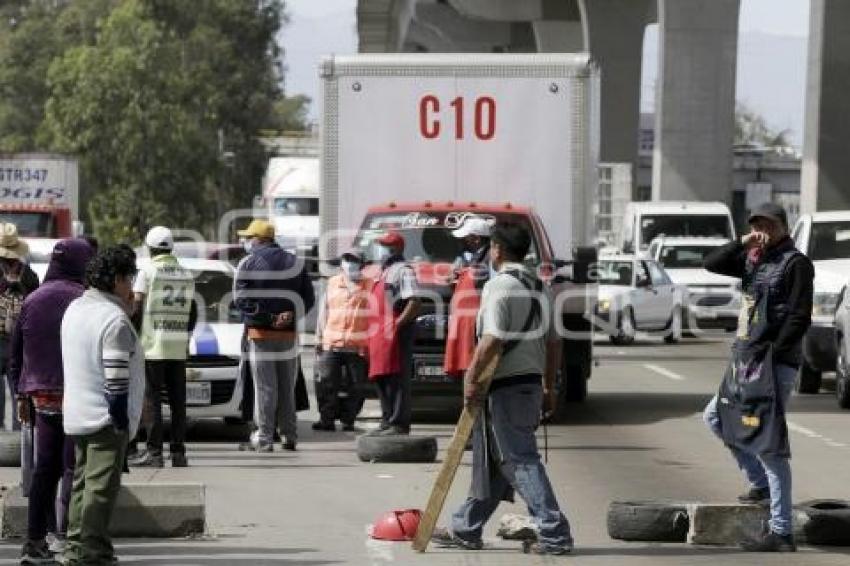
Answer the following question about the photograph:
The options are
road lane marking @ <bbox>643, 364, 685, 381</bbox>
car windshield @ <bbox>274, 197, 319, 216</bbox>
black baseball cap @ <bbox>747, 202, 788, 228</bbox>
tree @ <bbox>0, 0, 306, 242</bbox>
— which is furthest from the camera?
tree @ <bbox>0, 0, 306, 242</bbox>

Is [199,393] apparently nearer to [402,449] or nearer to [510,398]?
[402,449]

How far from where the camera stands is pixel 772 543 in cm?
1234

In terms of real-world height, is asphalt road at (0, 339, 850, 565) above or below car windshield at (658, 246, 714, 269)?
above

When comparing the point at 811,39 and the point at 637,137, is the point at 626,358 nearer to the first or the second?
the point at 811,39

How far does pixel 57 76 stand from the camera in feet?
258

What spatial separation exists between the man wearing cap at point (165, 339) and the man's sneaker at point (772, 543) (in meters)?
5.53

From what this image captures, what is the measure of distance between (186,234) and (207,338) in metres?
47.4

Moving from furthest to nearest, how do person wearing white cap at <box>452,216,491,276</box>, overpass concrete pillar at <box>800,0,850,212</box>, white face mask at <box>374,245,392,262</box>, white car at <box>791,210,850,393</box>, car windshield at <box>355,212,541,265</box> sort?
overpass concrete pillar at <box>800,0,850,212</box> < white car at <box>791,210,850,393</box> < car windshield at <box>355,212,541,265</box> < white face mask at <box>374,245,392,262</box> < person wearing white cap at <box>452,216,491,276</box>

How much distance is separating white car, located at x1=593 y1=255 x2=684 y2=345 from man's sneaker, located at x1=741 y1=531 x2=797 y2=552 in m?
26.6

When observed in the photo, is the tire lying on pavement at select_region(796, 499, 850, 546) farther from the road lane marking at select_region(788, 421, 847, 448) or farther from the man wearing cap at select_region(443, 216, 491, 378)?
the road lane marking at select_region(788, 421, 847, 448)

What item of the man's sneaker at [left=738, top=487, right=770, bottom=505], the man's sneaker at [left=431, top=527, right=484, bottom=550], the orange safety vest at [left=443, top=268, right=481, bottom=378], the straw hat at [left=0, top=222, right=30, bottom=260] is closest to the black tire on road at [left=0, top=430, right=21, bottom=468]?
the straw hat at [left=0, top=222, right=30, bottom=260]

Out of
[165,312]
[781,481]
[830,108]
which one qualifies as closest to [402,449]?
[165,312]

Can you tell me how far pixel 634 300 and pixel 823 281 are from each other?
46.2ft

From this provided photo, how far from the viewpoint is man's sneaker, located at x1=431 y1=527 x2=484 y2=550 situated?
12312mm
